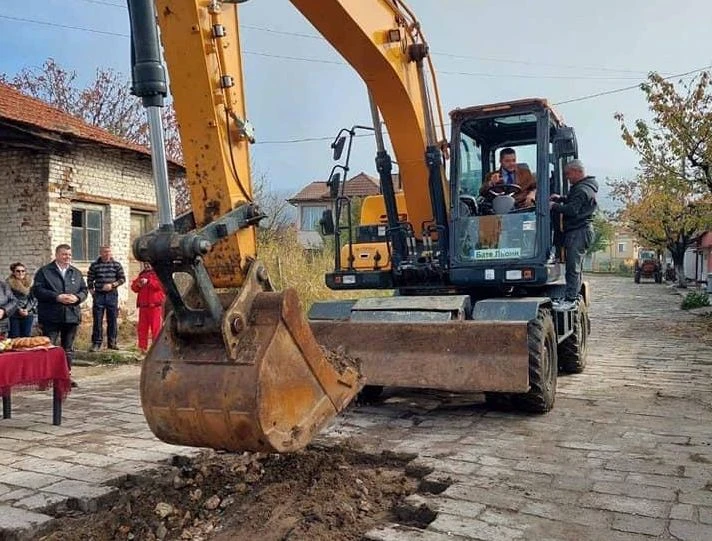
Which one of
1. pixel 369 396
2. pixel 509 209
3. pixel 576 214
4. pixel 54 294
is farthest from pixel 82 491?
pixel 576 214

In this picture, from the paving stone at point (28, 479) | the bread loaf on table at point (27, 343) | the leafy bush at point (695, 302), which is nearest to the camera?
the paving stone at point (28, 479)

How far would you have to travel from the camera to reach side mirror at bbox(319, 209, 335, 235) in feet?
24.0

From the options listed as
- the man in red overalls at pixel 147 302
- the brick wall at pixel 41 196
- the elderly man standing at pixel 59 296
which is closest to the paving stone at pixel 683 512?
the elderly man standing at pixel 59 296

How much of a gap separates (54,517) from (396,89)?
439 cm

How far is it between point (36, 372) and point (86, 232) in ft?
25.5

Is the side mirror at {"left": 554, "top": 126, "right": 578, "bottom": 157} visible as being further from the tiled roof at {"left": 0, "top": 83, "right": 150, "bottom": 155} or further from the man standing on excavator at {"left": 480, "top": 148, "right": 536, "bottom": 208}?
the tiled roof at {"left": 0, "top": 83, "right": 150, "bottom": 155}

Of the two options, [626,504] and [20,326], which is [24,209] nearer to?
[20,326]

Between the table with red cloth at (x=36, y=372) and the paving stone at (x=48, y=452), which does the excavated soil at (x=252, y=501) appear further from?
the table with red cloth at (x=36, y=372)

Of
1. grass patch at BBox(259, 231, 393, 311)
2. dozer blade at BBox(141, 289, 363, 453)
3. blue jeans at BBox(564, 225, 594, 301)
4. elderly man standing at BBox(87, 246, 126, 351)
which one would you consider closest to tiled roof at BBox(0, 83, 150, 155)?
elderly man standing at BBox(87, 246, 126, 351)

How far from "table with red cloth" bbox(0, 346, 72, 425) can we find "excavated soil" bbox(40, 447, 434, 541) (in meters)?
1.88

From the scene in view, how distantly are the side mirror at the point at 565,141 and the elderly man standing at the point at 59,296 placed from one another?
5664mm

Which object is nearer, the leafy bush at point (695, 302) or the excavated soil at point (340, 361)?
the excavated soil at point (340, 361)

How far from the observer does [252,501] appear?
13.3ft

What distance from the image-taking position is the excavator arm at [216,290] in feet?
10.3
